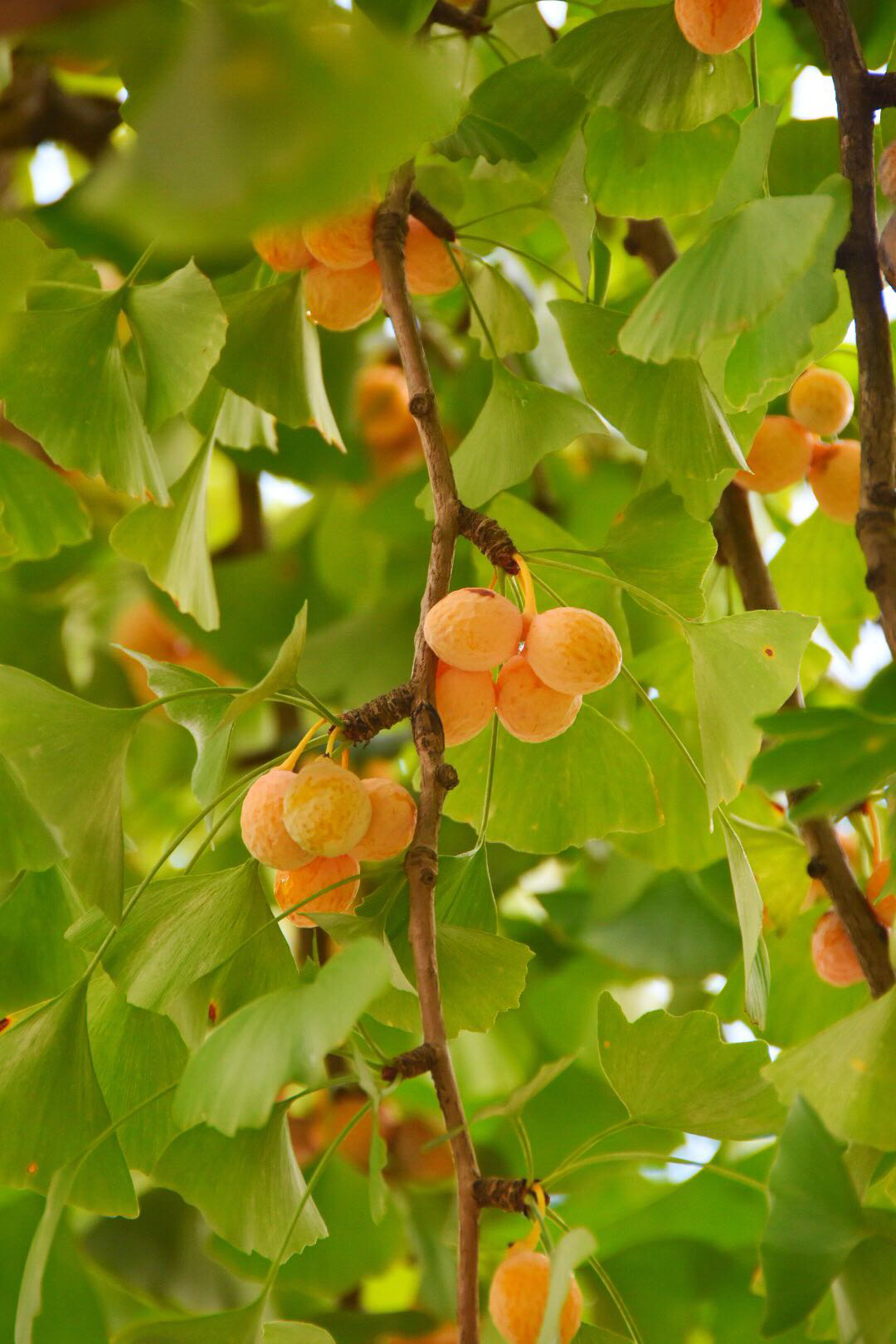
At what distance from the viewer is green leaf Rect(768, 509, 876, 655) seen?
2.51ft

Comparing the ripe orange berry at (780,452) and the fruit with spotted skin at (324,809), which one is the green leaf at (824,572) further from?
the fruit with spotted skin at (324,809)

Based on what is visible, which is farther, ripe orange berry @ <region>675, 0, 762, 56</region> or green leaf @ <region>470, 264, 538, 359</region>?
green leaf @ <region>470, 264, 538, 359</region>

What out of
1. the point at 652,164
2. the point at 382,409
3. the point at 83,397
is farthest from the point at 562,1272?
the point at 382,409

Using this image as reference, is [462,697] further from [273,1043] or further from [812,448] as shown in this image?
[812,448]

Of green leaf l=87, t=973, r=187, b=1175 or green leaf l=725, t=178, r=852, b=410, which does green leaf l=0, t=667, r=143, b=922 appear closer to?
green leaf l=87, t=973, r=187, b=1175

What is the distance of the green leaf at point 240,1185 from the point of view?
44 centimetres

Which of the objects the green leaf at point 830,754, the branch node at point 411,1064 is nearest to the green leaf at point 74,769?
the branch node at point 411,1064

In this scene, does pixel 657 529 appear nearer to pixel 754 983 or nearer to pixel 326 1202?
pixel 754 983

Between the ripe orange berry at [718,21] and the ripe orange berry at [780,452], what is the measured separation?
22 cm

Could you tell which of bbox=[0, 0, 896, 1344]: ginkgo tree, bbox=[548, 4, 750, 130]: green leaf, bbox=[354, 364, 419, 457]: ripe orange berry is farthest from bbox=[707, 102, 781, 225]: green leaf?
bbox=[354, 364, 419, 457]: ripe orange berry

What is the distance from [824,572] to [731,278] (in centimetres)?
43

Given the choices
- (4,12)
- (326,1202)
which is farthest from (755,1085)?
(326,1202)

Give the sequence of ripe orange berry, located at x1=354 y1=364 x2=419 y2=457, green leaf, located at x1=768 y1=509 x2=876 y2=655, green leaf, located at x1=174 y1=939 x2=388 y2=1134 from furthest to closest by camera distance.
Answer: ripe orange berry, located at x1=354 y1=364 x2=419 y2=457
green leaf, located at x1=768 y1=509 x2=876 y2=655
green leaf, located at x1=174 y1=939 x2=388 y2=1134

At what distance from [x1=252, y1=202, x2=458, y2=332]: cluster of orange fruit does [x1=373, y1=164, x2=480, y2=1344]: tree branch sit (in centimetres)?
1
